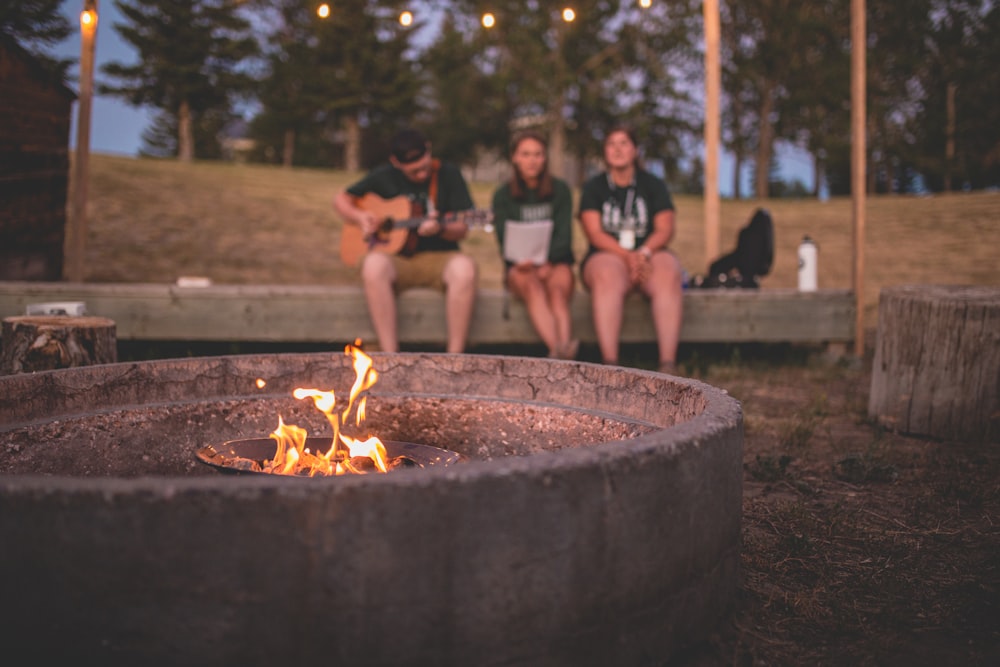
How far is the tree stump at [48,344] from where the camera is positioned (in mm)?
3367

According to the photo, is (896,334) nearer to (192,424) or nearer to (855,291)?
(855,291)

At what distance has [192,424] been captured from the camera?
8.88 ft

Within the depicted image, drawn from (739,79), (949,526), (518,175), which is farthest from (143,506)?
(739,79)

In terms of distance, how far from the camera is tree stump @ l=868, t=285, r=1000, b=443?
3689mm

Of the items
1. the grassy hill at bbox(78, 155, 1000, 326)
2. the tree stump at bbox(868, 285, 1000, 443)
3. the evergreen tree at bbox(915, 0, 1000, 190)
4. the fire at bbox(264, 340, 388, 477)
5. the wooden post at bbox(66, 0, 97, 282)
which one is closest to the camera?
the fire at bbox(264, 340, 388, 477)

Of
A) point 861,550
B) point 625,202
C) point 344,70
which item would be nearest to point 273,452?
point 861,550

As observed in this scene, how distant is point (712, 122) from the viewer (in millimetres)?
6398

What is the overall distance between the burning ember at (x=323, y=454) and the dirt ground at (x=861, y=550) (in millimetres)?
986

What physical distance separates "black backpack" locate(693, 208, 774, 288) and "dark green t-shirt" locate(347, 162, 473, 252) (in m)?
1.98

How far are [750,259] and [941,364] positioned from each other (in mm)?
2439

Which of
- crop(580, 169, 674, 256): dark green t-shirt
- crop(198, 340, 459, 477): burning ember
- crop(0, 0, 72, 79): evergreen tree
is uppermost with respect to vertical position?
crop(0, 0, 72, 79): evergreen tree

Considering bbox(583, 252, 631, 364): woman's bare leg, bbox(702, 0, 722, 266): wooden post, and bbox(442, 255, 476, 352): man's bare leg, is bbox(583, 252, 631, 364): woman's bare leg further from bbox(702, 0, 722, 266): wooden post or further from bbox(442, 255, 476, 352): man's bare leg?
bbox(702, 0, 722, 266): wooden post

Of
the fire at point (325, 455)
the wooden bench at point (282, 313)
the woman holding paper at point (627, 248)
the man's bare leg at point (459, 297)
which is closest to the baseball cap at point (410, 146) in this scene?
the man's bare leg at point (459, 297)

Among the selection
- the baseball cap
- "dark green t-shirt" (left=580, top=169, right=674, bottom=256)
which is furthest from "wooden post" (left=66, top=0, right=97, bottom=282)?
"dark green t-shirt" (left=580, top=169, right=674, bottom=256)
